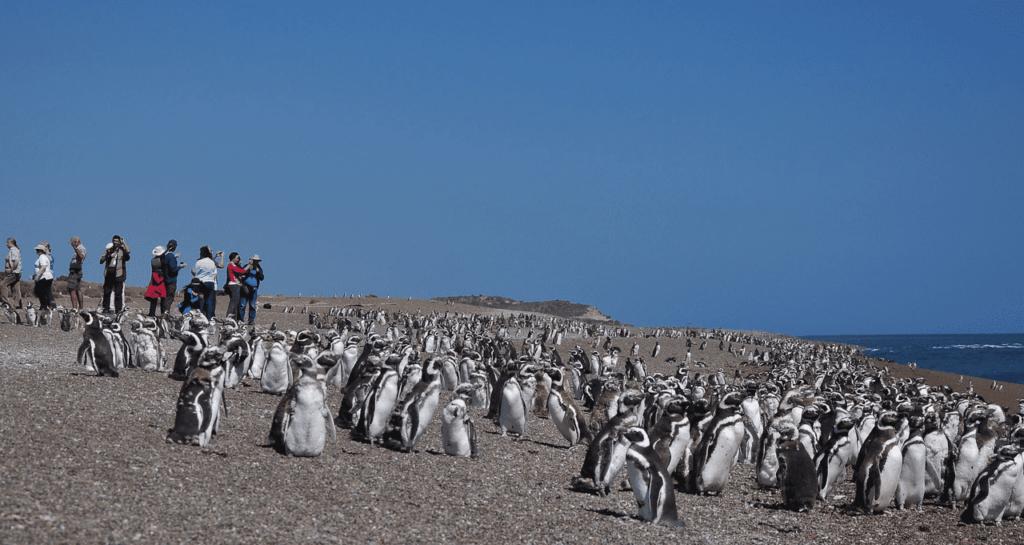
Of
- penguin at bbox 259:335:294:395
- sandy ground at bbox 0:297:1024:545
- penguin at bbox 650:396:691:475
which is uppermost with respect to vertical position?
penguin at bbox 259:335:294:395

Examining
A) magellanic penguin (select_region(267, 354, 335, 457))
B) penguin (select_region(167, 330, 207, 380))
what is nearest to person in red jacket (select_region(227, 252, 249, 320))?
penguin (select_region(167, 330, 207, 380))

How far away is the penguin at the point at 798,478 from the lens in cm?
1193

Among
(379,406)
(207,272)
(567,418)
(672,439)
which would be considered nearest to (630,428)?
(672,439)

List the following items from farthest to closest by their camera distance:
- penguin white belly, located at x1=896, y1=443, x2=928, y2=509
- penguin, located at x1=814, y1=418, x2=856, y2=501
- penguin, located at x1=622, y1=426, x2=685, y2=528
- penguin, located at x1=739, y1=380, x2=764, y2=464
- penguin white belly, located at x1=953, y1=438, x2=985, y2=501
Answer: penguin, located at x1=739, y1=380, x2=764, y2=464 < penguin white belly, located at x1=953, y1=438, x2=985, y2=501 < penguin, located at x1=814, y1=418, x2=856, y2=501 < penguin white belly, located at x1=896, y1=443, x2=928, y2=509 < penguin, located at x1=622, y1=426, x2=685, y2=528

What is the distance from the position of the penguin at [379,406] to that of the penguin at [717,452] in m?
3.60

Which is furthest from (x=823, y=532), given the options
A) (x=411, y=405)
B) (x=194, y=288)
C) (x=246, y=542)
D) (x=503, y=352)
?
(x=503, y=352)

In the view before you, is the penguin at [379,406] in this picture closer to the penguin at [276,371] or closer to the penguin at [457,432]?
the penguin at [457,432]

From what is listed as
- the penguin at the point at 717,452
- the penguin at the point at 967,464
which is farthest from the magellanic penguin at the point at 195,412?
the penguin at the point at 967,464

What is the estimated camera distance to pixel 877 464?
39.5 ft

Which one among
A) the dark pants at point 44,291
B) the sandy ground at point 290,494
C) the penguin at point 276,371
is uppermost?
the dark pants at point 44,291

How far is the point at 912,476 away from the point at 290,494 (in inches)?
298

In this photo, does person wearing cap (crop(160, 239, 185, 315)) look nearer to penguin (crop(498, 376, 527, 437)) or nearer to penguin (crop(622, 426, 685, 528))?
penguin (crop(498, 376, 527, 437))

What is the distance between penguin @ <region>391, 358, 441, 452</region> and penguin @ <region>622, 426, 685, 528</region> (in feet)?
8.84

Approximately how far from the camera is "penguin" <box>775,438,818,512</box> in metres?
11.9
